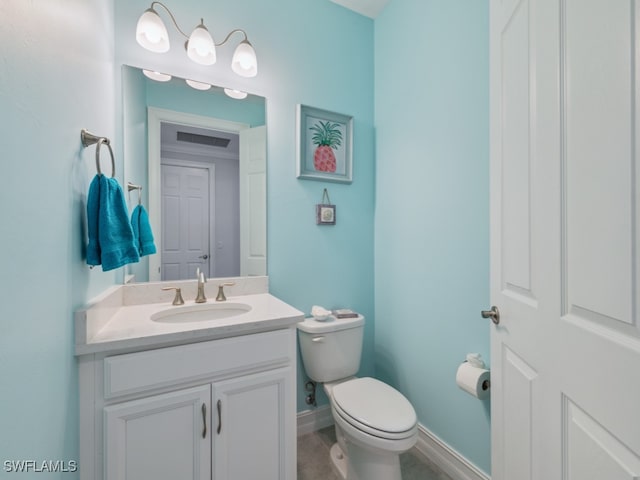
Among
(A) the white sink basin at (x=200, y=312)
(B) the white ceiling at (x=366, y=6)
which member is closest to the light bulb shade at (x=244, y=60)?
(B) the white ceiling at (x=366, y=6)

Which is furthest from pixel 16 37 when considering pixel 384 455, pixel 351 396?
pixel 384 455

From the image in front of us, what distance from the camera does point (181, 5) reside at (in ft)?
4.82

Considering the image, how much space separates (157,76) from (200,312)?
1191 millimetres

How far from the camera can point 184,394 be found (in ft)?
3.31

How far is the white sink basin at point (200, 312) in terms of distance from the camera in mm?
1312

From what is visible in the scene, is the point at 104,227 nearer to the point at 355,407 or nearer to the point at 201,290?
the point at 201,290

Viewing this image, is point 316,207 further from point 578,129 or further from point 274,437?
point 578,129

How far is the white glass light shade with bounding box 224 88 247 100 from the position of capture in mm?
1575

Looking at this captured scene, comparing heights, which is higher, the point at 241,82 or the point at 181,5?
the point at 181,5

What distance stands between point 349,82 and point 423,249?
4.01 ft

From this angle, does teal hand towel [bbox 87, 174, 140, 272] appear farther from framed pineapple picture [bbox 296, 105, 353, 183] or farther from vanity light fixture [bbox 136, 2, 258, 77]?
framed pineapple picture [bbox 296, 105, 353, 183]

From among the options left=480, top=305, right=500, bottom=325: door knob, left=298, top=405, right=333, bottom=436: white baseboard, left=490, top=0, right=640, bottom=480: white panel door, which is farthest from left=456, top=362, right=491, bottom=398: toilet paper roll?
left=298, top=405, right=333, bottom=436: white baseboard

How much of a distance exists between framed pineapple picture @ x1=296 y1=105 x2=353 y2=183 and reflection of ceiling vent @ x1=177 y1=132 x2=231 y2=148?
432 millimetres

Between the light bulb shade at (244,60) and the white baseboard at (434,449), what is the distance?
2004 mm
